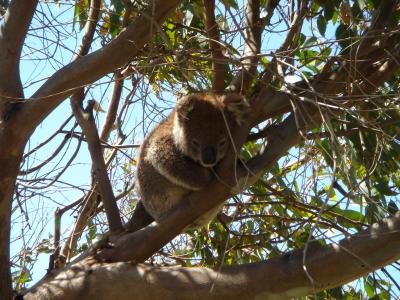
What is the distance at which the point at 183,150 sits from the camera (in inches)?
147

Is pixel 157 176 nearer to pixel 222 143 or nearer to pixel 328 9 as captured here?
pixel 222 143

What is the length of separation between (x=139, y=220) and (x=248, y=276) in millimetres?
1206

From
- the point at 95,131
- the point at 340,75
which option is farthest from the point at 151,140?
the point at 340,75

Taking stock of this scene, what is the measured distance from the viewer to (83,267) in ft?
8.76

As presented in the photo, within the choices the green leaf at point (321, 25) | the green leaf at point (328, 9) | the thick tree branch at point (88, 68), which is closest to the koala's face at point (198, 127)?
the green leaf at point (321, 25)

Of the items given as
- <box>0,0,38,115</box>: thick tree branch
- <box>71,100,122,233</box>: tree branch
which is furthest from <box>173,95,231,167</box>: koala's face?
<box>0,0,38,115</box>: thick tree branch

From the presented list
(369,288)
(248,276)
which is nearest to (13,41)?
(248,276)

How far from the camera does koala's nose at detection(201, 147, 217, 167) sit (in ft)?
11.2

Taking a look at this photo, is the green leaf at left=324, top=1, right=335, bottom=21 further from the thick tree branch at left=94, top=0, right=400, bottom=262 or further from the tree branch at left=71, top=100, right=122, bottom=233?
the tree branch at left=71, top=100, right=122, bottom=233

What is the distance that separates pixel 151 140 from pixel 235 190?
Answer: 125 centimetres

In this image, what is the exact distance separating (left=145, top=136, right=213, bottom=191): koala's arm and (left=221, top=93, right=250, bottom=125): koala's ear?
343mm

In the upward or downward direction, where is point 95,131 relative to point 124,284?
upward

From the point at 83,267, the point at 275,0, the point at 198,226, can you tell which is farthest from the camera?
the point at 198,226

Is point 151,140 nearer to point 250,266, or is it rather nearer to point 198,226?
point 198,226
